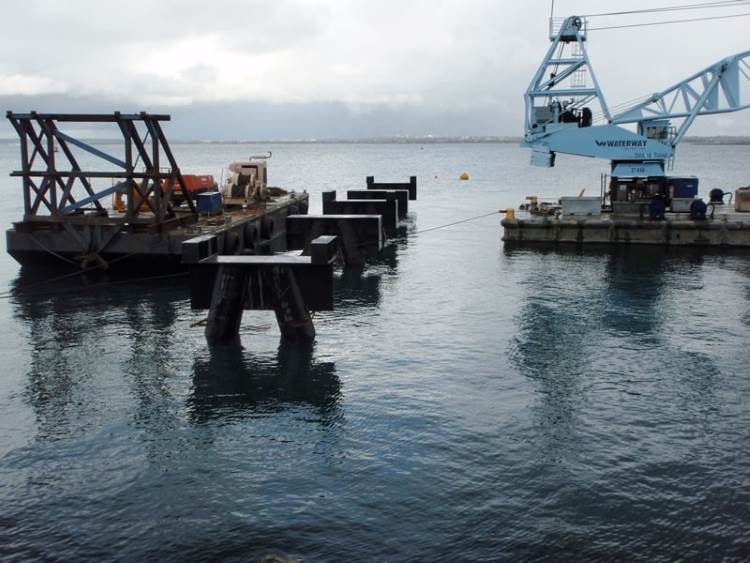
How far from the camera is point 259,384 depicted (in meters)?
19.3

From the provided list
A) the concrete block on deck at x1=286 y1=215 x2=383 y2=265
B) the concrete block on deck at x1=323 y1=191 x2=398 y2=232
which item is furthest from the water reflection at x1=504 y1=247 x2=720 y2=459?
the concrete block on deck at x1=323 y1=191 x2=398 y2=232

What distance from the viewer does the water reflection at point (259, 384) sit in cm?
1767

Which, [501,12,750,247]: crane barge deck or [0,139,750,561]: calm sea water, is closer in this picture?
[0,139,750,561]: calm sea water

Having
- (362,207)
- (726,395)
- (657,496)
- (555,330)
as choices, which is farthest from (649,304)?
(362,207)

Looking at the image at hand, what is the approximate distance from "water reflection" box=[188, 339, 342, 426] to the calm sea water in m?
0.08

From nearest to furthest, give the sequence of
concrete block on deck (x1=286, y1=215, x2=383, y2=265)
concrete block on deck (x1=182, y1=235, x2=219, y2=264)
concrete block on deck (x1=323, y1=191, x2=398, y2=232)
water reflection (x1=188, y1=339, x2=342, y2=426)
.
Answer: water reflection (x1=188, y1=339, x2=342, y2=426), concrete block on deck (x1=182, y1=235, x2=219, y2=264), concrete block on deck (x1=286, y1=215, x2=383, y2=265), concrete block on deck (x1=323, y1=191, x2=398, y2=232)

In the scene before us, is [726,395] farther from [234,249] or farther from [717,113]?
[717,113]

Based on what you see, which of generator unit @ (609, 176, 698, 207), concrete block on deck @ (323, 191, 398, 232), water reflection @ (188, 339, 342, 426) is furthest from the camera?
generator unit @ (609, 176, 698, 207)

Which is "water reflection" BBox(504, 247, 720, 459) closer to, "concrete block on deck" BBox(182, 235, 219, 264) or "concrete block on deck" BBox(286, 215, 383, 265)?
"concrete block on deck" BBox(286, 215, 383, 265)

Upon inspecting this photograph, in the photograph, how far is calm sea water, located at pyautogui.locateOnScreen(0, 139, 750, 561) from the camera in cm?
1212

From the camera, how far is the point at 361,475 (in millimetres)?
14109

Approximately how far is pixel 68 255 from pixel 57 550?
2603cm

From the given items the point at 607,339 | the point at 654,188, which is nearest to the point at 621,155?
the point at 654,188

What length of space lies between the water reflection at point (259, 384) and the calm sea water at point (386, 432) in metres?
0.08
